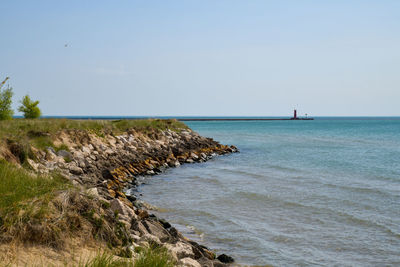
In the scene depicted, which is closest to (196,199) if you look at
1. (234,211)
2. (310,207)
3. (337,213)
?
(234,211)

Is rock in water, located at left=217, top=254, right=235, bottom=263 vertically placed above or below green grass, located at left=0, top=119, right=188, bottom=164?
below

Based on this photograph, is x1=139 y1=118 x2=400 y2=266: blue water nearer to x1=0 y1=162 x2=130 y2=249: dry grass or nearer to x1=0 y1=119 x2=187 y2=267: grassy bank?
x1=0 y1=119 x2=187 y2=267: grassy bank

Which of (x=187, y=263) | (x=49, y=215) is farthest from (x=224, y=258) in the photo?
Result: (x=49, y=215)

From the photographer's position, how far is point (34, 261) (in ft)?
16.7

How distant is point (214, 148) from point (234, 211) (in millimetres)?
21912

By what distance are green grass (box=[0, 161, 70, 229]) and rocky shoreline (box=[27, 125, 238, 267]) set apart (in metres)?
0.94

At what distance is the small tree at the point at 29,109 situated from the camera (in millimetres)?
34281

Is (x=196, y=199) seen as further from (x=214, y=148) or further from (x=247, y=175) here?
(x=214, y=148)

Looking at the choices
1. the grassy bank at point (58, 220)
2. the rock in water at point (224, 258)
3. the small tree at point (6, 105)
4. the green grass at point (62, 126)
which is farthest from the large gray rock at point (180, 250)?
the small tree at point (6, 105)

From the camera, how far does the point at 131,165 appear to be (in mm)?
21156

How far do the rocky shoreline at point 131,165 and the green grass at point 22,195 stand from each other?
0.94m

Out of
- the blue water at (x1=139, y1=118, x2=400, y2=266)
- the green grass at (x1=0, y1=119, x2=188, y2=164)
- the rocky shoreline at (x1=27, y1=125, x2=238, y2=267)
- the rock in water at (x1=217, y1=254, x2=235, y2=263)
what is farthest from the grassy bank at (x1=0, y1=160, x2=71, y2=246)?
the green grass at (x1=0, y1=119, x2=188, y2=164)

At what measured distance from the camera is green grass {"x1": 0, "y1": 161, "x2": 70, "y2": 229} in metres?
5.56

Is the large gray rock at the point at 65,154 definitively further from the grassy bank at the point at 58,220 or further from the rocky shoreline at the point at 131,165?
the grassy bank at the point at 58,220
